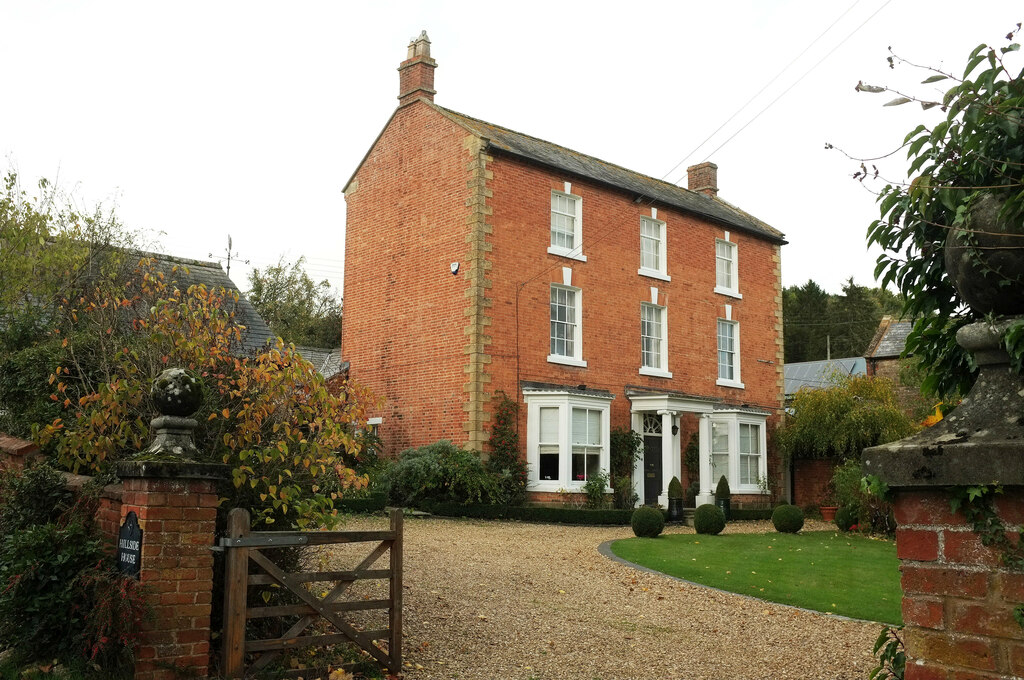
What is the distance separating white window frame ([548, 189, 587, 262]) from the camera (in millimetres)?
23078

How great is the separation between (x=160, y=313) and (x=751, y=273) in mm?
23294

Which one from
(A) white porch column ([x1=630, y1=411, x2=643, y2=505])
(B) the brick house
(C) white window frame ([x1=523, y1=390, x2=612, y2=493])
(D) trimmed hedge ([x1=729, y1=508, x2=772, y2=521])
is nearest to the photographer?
(C) white window frame ([x1=523, y1=390, x2=612, y2=493])

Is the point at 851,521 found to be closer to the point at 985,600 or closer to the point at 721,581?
the point at 721,581

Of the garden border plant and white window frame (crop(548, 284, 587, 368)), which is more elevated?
white window frame (crop(548, 284, 587, 368))

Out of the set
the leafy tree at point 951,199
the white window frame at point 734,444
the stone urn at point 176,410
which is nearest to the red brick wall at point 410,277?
the white window frame at point 734,444

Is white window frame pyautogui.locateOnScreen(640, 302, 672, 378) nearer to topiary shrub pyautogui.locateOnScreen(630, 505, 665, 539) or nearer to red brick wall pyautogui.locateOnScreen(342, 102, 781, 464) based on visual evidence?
red brick wall pyautogui.locateOnScreen(342, 102, 781, 464)

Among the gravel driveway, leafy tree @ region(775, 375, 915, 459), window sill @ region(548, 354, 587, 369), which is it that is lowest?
the gravel driveway

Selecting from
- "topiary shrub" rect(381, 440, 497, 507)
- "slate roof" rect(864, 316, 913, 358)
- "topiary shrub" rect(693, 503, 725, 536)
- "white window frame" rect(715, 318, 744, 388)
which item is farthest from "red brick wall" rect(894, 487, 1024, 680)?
"slate roof" rect(864, 316, 913, 358)

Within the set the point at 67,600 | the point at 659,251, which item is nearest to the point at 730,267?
the point at 659,251

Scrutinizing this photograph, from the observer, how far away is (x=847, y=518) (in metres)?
20.3

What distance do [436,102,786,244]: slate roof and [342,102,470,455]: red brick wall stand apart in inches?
43.1

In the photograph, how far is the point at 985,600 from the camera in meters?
2.53

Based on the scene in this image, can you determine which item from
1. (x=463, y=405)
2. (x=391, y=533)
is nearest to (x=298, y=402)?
(x=391, y=533)

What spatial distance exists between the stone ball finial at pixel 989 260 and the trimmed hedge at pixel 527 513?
17.6m
